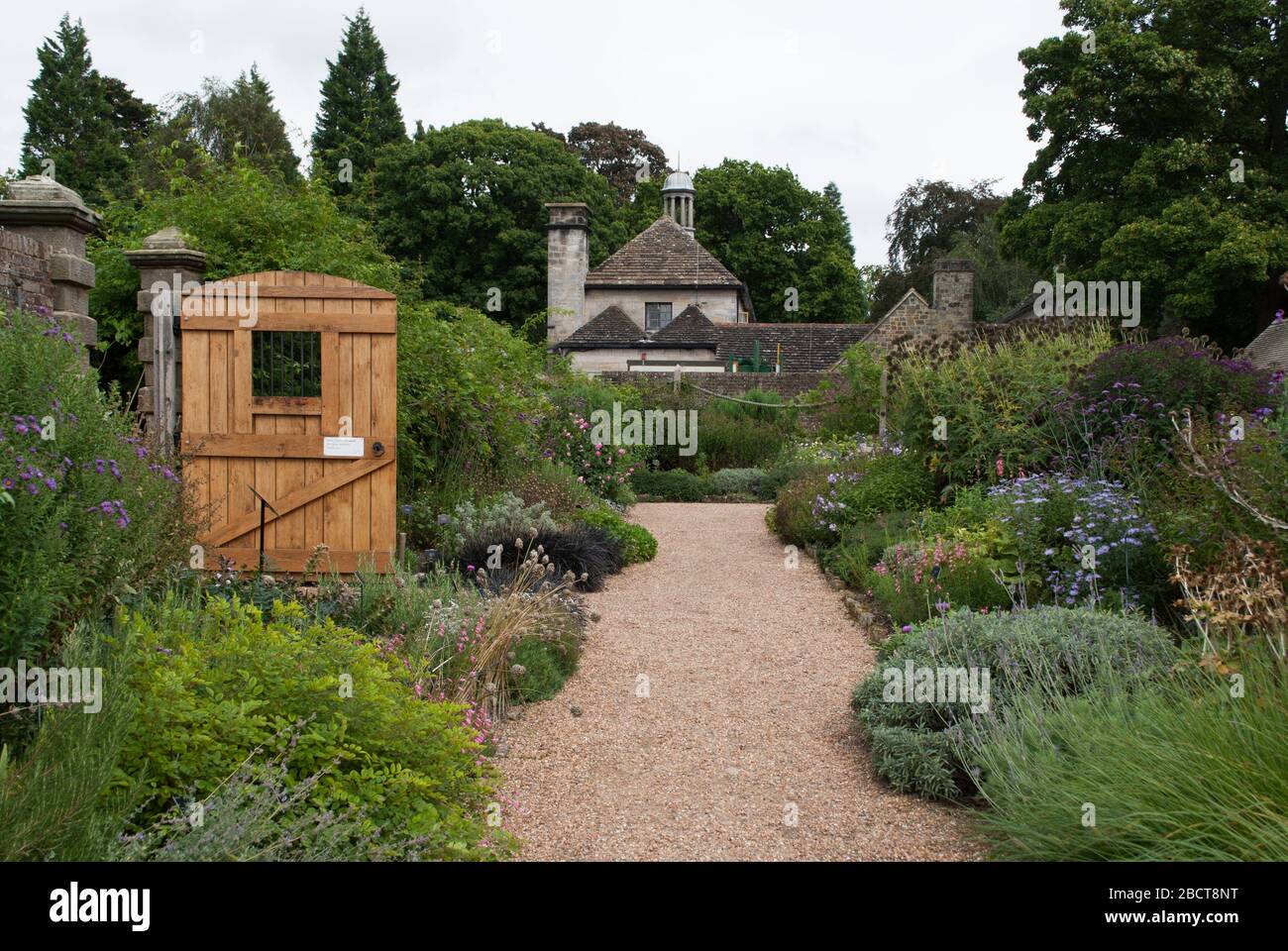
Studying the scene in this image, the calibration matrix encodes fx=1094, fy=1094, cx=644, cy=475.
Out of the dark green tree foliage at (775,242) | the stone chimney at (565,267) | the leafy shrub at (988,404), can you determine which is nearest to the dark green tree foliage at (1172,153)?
the leafy shrub at (988,404)

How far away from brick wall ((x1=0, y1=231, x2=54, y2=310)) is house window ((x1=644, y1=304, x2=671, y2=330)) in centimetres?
2950

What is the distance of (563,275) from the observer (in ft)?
112

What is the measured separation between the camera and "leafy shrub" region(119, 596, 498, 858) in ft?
11.4

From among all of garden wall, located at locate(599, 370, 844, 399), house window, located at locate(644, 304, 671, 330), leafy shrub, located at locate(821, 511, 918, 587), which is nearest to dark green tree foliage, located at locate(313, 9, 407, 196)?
house window, located at locate(644, 304, 671, 330)

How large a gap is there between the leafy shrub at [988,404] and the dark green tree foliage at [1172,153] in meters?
12.2

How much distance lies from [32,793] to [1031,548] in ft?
18.9

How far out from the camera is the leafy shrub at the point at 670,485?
16.5m

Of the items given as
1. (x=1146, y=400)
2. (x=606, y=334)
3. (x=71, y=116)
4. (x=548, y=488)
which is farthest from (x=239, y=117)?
(x=1146, y=400)

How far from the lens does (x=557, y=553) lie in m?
8.67

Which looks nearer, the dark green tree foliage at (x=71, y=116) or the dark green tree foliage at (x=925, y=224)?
the dark green tree foliage at (x=71, y=116)

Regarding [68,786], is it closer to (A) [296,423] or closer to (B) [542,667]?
(B) [542,667]

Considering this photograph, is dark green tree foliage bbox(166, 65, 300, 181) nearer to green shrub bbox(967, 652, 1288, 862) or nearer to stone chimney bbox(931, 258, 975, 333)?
stone chimney bbox(931, 258, 975, 333)

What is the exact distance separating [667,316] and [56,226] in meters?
29.6

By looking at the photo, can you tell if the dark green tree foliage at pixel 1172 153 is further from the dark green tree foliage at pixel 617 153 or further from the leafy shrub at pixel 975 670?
the dark green tree foliage at pixel 617 153
